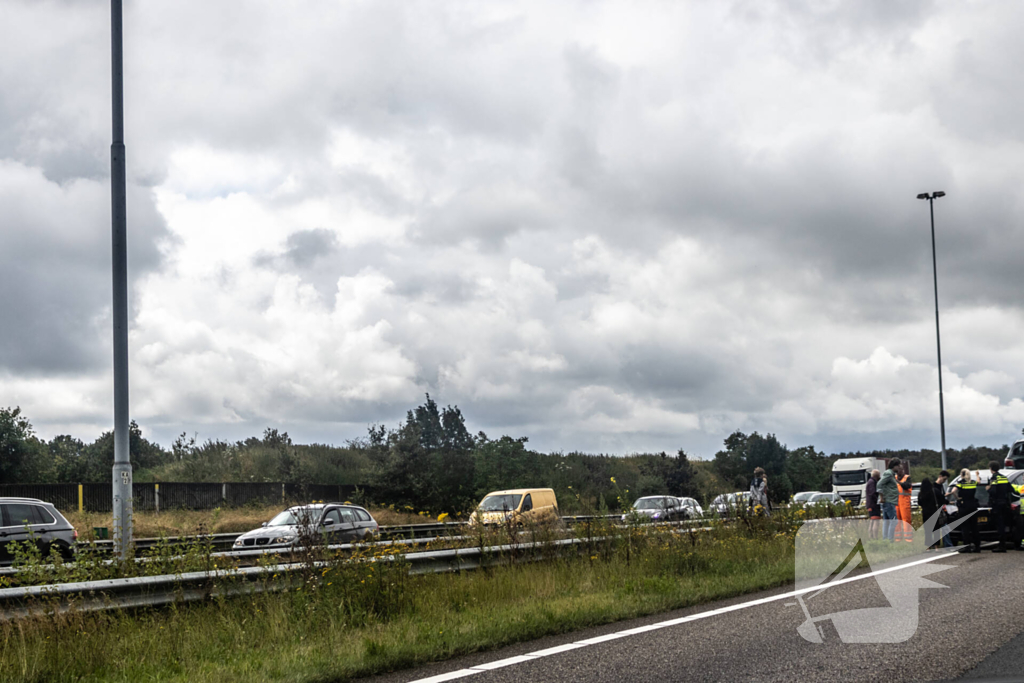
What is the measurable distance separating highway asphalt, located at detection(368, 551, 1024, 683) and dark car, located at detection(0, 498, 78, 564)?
46.8ft

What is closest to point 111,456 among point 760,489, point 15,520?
point 15,520

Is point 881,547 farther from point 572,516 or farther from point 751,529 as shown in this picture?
point 572,516

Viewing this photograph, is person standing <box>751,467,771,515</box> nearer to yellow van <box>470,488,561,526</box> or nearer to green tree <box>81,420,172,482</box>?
yellow van <box>470,488,561,526</box>

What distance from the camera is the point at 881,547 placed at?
17.8m

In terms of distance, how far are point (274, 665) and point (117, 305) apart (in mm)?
7109

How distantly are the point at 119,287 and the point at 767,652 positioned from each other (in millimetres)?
9750

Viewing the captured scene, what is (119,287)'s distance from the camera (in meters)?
12.8

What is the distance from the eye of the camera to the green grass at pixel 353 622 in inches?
287

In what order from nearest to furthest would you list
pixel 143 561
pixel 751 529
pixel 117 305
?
pixel 143 561, pixel 117 305, pixel 751 529

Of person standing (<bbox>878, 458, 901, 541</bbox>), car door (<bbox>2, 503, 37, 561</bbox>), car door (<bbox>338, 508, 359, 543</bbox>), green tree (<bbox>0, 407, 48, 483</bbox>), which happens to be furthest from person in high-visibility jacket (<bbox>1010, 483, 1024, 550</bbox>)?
green tree (<bbox>0, 407, 48, 483</bbox>)

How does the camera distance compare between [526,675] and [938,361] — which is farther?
[938,361]

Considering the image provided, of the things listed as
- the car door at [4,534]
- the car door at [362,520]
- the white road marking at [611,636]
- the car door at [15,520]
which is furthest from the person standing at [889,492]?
the car door at [4,534]

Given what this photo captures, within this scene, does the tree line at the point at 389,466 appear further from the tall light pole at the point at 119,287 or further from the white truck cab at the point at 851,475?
the tall light pole at the point at 119,287

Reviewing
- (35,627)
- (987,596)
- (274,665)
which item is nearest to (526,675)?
(274,665)
